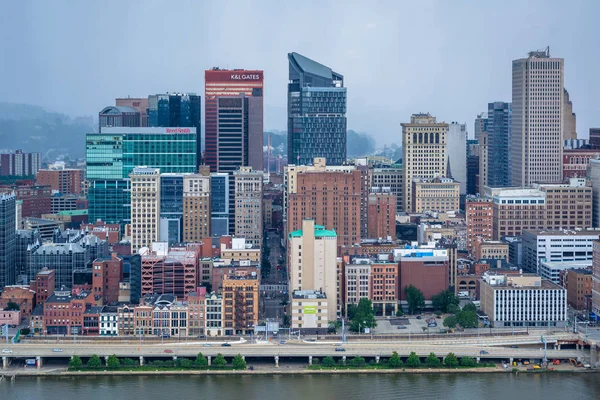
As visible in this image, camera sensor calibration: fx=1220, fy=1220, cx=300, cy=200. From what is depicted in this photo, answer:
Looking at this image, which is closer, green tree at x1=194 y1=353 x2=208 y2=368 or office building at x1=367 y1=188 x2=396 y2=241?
green tree at x1=194 y1=353 x2=208 y2=368

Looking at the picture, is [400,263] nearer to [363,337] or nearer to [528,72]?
[363,337]

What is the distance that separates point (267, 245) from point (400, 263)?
969 centimetres

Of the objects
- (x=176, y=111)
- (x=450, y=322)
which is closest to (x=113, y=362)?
(x=450, y=322)

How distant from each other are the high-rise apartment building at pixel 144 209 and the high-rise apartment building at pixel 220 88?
377 inches

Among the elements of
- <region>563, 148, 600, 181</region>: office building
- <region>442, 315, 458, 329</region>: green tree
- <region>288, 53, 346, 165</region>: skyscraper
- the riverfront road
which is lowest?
the riverfront road

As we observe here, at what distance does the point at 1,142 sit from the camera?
59.0 m

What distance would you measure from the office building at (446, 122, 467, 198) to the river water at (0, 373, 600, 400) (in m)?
A: 24.3

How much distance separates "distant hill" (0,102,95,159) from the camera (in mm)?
52609

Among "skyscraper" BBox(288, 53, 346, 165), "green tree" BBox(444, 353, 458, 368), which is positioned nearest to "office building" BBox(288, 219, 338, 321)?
"green tree" BBox(444, 353, 458, 368)

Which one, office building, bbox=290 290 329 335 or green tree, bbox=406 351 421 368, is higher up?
office building, bbox=290 290 329 335

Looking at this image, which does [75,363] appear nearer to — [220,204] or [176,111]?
[220,204]

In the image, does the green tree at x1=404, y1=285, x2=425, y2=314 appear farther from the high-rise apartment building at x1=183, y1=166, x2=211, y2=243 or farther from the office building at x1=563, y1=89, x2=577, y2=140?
the office building at x1=563, y1=89, x2=577, y2=140

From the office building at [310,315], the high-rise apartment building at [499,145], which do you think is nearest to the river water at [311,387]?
the office building at [310,315]

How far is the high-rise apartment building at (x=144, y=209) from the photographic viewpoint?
38219 mm
